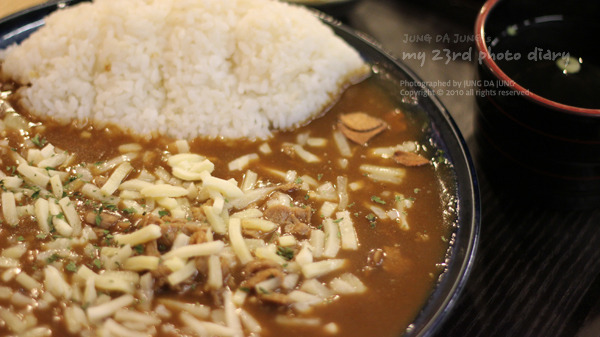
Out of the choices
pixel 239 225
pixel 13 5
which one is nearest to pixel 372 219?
pixel 239 225

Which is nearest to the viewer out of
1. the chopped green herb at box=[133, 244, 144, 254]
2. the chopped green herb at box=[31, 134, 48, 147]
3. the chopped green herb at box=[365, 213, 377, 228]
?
the chopped green herb at box=[133, 244, 144, 254]

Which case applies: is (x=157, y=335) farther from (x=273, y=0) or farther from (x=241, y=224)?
(x=273, y=0)

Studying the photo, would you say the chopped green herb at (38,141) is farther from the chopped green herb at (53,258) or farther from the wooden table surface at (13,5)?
the wooden table surface at (13,5)

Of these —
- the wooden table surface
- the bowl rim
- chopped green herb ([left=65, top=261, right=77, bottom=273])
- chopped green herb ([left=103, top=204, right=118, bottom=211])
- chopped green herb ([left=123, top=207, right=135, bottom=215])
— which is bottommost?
chopped green herb ([left=65, top=261, right=77, bottom=273])

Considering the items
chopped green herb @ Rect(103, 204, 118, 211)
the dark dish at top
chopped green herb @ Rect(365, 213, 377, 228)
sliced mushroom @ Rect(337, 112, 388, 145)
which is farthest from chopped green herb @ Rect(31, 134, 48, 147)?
chopped green herb @ Rect(365, 213, 377, 228)

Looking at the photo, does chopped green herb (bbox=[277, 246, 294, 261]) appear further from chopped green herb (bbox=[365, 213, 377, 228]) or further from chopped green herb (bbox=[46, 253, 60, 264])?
chopped green herb (bbox=[46, 253, 60, 264])
